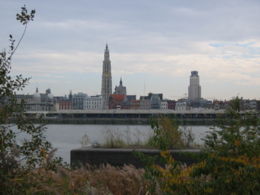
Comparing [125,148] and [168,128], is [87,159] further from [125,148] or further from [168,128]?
[168,128]

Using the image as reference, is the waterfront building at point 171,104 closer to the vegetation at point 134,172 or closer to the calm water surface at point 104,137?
the calm water surface at point 104,137

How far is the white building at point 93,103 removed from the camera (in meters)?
188

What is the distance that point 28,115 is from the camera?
4.17m

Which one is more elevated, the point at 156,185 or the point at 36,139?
the point at 36,139

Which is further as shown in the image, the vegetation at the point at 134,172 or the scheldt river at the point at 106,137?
the scheldt river at the point at 106,137

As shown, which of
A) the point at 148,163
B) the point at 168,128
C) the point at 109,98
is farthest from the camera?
the point at 109,98

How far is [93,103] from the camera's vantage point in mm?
192250

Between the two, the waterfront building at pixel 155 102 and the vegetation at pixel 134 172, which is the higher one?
the waterfront building at pixel 155 102

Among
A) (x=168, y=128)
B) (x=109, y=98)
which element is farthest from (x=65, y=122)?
(x=168, y=128)

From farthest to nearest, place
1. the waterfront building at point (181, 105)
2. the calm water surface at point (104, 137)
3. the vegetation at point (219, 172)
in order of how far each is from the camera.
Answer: the waterfront building at point (181, 105) < the calm water surface at point (104, 137) < the vegetation at point (219, 172)

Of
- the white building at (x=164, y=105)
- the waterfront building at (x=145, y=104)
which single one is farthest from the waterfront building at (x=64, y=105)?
the white building at (x=164, y=105)

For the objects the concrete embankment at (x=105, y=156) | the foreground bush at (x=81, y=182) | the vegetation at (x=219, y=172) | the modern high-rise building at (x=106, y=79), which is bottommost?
the concrete embankment at (x=105, y=156)

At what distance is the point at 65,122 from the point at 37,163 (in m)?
103

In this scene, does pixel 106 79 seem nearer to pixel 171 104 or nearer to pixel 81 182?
pixel 171 104
